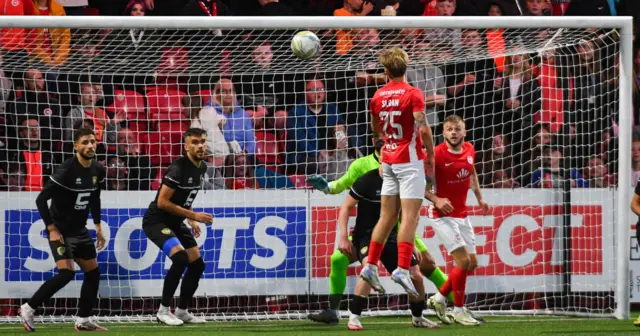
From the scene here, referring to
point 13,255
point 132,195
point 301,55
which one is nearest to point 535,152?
point 301,55

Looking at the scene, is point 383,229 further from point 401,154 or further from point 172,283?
point 172,283

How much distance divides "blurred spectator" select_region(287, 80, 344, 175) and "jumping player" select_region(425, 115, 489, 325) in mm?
1728

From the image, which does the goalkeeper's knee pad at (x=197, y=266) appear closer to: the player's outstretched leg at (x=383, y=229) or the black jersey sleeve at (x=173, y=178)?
the black jersey sleeve at (x=173, y=178)

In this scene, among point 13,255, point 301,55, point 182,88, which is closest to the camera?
point 301,55

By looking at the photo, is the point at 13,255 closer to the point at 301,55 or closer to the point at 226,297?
the point at 226,297

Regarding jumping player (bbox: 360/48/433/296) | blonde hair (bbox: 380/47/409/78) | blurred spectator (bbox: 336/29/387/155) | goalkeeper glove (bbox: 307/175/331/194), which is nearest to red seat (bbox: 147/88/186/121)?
blurred spectator (bbox: 336/29/387/155)

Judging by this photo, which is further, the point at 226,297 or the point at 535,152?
the point at 535,152

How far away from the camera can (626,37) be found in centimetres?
941

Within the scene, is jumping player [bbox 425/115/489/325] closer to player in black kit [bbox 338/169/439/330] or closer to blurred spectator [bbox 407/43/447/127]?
player in black kit [bbox 338/169/439/330]

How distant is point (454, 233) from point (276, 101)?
2784 millimetres

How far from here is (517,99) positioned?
11.0 metres

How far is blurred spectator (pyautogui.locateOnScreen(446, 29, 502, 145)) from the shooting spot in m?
11.0

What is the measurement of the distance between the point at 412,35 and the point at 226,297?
10.9 feet

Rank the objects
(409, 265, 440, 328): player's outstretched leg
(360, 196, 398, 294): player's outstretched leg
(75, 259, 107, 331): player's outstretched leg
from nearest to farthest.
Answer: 1. (360, 196, 398, 294): player's outstretched leg
2. (409, 265, 440, 328): player's outstretched leg
3. (75, 259, 107, 331): player's outstretched leg
